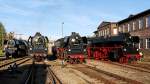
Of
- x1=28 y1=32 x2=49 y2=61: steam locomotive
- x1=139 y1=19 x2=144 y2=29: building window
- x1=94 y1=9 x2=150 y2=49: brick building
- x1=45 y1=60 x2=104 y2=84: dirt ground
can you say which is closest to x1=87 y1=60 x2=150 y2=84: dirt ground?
x1=45 y1=60 x2=104 y2=84: dirt ground

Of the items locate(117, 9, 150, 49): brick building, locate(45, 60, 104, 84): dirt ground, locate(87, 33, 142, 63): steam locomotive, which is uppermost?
locate(117, 9, 150, 49): brick building

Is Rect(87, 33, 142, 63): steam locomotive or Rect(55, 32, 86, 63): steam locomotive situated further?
Rect(87, 33, 142, 63): steam locomotive

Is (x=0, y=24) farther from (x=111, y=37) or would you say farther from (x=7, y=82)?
(x=7, y=82)

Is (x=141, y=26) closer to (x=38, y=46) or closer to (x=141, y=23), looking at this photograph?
(x=141, y=23)

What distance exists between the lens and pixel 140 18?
4525 centimetres

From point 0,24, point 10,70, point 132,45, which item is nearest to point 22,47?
point 132,45

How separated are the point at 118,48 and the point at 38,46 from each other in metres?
8.59

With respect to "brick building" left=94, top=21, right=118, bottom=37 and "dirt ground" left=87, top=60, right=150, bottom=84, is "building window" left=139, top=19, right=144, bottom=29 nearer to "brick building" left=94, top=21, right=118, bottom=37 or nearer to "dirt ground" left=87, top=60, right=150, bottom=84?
"brick building" left=94, top=21, right=118, bottom=37

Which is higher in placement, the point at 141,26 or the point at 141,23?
the point at 141,23

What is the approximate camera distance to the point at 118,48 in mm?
32156

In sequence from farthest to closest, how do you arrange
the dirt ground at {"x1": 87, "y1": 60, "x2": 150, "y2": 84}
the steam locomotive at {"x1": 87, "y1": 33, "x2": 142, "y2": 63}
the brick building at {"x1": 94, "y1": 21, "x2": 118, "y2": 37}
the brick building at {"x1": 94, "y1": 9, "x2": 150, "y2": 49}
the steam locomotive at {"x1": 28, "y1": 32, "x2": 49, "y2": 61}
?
the brick building at {"x1": 94, "y1": 21, "x2": 118, "y2": 37} < the brick building at {"x1": 94, "y1": 9, "x2": 150, "y2": 49} < the steam locomotive at {"x1": 28, "y1": 32, "x2": 49, "y2": 61} < the steam locomotive at {"x1": 87, "y1": 33, "x2": 142, "y2": 63} < the dirt ground at {"x1": 87, "y1": 60, "x2": 150, "y2": 84}

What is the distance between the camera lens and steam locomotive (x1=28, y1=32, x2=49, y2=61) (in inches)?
1270

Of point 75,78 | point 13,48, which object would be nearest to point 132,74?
point 75,78

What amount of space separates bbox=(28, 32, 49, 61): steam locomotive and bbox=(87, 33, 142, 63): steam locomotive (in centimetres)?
725
